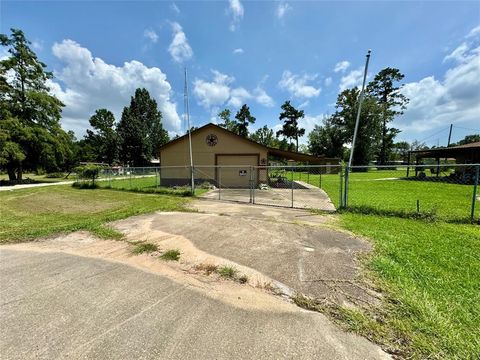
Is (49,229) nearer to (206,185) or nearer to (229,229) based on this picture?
(229,229)

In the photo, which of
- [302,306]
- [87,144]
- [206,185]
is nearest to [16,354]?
[302,306]

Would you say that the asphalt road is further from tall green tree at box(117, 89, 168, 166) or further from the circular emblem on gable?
tall green tree at box(117, 89, 168, 166)

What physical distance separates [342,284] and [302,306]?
0.89 metres

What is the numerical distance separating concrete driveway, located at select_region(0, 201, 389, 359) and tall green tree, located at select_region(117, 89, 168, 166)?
49163mm

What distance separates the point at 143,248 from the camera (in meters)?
4.95

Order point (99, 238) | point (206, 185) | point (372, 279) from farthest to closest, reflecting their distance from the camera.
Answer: point (206, 185)
point (99, 238)
point (372, 279)

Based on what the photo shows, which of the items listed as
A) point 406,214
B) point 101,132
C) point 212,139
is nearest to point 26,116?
point 212,139

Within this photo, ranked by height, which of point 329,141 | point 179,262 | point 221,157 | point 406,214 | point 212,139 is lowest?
point 179,262

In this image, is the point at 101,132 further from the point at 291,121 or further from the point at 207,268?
the point at 207,268

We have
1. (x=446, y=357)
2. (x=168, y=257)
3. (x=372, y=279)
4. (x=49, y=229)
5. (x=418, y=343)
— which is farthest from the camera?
(x=49, y=229)

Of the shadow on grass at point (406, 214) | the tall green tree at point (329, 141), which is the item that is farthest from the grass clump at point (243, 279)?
the tall green tree at point (329, 141)

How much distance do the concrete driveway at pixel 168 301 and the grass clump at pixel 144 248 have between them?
0.59ft

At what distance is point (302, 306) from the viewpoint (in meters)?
2.91

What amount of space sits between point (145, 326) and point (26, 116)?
30168mm
